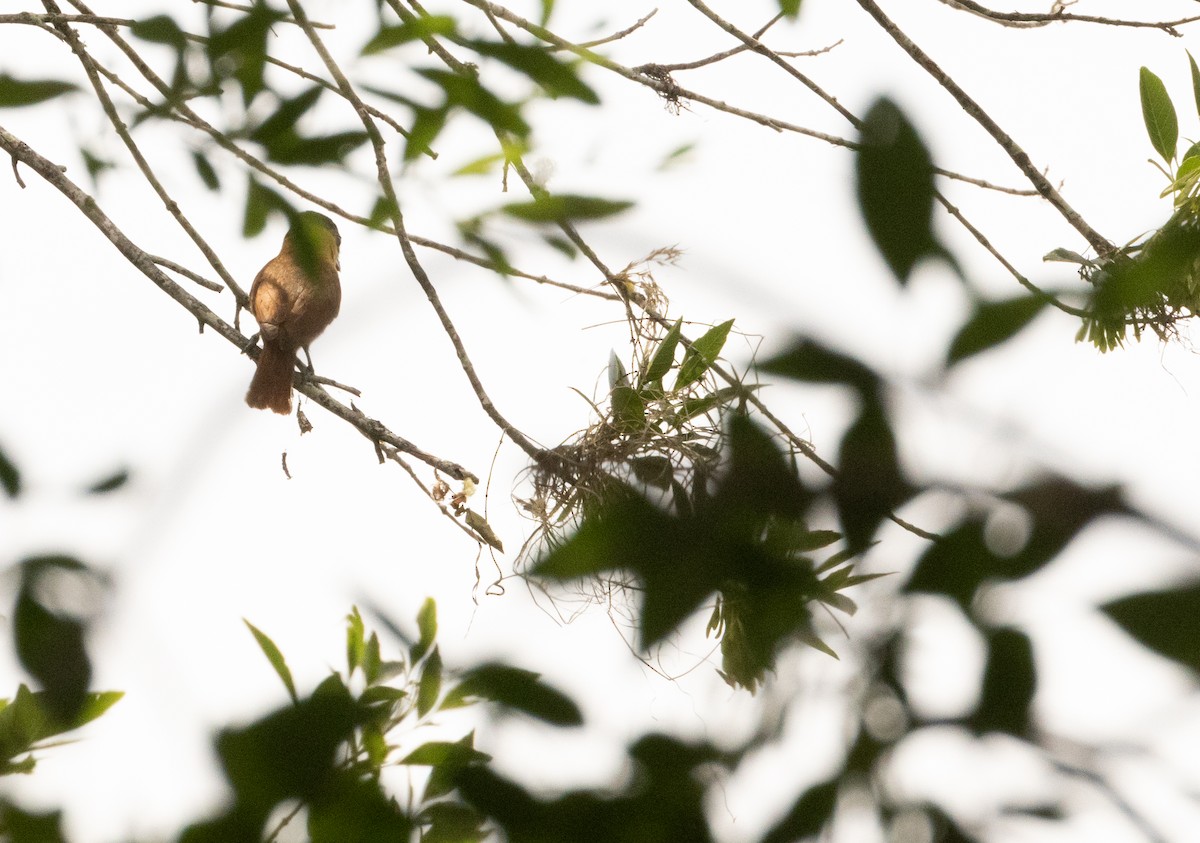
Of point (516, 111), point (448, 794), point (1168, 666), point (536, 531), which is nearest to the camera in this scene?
point (1168, 666)

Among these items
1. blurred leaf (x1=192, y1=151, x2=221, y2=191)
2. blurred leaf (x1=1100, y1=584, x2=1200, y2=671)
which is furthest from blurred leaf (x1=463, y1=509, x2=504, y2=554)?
blurred leaf (x1=1100, y1=584, x2=1200, y2=671)

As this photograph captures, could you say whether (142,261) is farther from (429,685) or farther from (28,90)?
(429,685)

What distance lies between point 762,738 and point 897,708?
0.20 feet

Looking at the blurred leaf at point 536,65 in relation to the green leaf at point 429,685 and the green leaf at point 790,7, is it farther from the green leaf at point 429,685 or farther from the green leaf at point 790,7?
the green leaf at point 429,685

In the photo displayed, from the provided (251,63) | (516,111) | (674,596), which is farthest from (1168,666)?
(251,63)

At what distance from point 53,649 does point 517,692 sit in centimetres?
29

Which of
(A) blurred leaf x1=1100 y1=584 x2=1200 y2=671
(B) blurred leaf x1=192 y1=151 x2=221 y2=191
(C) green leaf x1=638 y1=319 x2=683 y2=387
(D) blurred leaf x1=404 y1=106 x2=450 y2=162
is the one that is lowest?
(A) blurred leaf x1=1100 y1=584 x2=1200 y2=671

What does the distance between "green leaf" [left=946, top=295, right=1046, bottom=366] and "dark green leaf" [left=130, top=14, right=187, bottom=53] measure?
1.93 ft

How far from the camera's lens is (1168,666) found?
362 millimetres

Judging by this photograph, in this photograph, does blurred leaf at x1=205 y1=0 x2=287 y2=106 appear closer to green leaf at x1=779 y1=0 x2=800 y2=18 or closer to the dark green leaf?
the dark green leaf

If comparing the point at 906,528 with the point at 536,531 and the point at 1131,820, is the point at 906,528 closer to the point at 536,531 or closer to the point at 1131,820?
the point at 1131,820

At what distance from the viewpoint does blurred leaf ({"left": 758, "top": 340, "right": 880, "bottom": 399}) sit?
42 centimetres

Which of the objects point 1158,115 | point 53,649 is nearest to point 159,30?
point 53,649

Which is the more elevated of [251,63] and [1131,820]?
[251,63]
